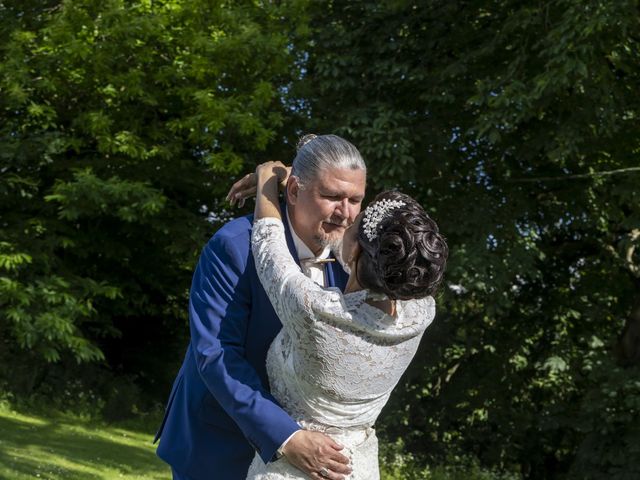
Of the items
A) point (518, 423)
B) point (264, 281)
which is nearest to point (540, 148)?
point (518, 423)

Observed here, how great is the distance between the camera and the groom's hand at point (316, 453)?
2.71m

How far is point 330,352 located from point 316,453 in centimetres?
31

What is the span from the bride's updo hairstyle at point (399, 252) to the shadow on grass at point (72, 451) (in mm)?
7740

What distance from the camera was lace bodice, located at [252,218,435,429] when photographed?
2586 millimetres

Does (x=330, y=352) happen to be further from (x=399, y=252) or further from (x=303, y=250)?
(x=303, y=250)

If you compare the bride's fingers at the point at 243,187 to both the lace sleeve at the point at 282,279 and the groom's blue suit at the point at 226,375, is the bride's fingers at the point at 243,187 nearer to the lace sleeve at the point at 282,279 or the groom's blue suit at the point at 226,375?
the groom's blue suit at the point at 226,375

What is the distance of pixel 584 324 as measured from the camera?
15.5 m

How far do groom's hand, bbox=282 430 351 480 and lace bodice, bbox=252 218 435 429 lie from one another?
6cm

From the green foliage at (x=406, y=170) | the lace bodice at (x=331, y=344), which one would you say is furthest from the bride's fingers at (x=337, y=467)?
the green foliage at (x=406, y=170)

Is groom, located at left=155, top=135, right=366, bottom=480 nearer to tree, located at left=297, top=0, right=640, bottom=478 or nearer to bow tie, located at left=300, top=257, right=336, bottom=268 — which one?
bow tie, located at left=300, top=257, right=336, bottom=268

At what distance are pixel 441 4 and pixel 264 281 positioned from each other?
11.7m

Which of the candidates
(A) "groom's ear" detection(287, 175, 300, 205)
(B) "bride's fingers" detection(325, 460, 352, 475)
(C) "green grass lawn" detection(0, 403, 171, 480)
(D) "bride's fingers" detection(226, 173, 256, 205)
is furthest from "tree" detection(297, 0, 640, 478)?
(B) "bride's fingers" detection(325, 460, 352, 475)

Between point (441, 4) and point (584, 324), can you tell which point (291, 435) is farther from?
point (584, 324)

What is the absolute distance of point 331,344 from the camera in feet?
8.52
